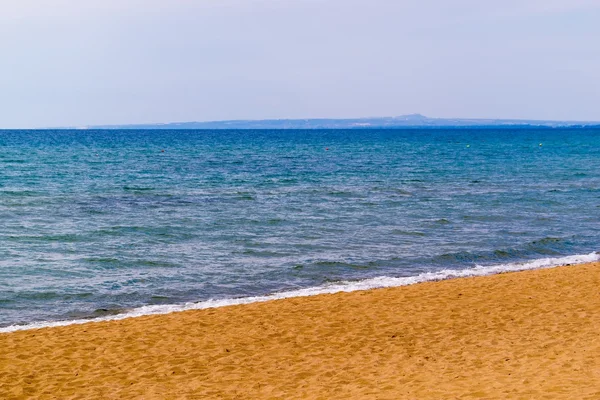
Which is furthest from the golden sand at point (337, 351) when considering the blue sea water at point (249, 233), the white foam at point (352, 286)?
the blue sea water at point (249, 233)

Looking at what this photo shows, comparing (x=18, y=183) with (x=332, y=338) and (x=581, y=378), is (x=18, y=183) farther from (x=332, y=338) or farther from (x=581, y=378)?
(x=581, y=378)

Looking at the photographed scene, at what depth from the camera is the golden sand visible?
29.0 ft

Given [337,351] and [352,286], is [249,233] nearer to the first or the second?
[352,286]

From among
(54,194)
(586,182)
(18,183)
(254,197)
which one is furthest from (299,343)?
(586,182)

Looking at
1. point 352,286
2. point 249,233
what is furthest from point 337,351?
point 249,233

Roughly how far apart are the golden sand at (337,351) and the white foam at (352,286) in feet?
2.67

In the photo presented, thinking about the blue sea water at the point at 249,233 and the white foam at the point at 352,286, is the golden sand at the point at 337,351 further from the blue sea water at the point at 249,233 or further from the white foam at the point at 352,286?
the blue sea water at the point at 249,233

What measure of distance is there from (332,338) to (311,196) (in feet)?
74.2

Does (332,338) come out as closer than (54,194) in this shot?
Yes

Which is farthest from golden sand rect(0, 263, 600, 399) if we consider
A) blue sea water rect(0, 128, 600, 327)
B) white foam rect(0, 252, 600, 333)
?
blue sea water rect(0, 128, 600, 327)

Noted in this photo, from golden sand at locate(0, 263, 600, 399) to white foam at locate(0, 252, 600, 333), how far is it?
2.67 ft

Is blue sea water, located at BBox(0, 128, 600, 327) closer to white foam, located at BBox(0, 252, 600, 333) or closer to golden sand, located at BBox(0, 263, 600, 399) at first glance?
white foam, located at BBox(0, 252, 600, 333)

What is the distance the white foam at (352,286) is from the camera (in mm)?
13312

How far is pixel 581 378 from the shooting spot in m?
8.62
